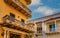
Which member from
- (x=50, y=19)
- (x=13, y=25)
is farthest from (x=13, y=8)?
(x=50, y=19)

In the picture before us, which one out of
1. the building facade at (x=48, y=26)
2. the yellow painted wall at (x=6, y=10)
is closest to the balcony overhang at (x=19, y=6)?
the yellow painted wall at (x=6, y=10)

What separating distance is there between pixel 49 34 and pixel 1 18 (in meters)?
16.8

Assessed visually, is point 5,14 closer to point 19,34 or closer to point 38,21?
point 19,34

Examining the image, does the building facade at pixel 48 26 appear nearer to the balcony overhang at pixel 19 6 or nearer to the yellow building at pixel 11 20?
the balcony overhang at pixel 19 6

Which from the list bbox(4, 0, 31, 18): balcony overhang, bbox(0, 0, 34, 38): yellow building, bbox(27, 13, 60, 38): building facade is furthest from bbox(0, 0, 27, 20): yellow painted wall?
bbox(27, 13, 60, 38): building facade

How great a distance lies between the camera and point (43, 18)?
31.5 meters

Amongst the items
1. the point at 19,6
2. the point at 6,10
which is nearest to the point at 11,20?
the point at 6,10

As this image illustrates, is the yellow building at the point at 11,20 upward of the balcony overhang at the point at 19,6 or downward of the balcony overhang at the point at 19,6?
downward

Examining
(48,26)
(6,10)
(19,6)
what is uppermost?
(19,6)

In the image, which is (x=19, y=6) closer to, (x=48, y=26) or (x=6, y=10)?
(x=6, y=10)

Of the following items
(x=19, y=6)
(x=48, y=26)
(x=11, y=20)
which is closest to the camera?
(x=11, y=20)

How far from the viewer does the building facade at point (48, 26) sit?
29.8m

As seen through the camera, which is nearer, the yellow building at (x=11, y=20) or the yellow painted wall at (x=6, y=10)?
the yellow building at (x=11, y=20)

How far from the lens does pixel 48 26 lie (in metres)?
31.5
